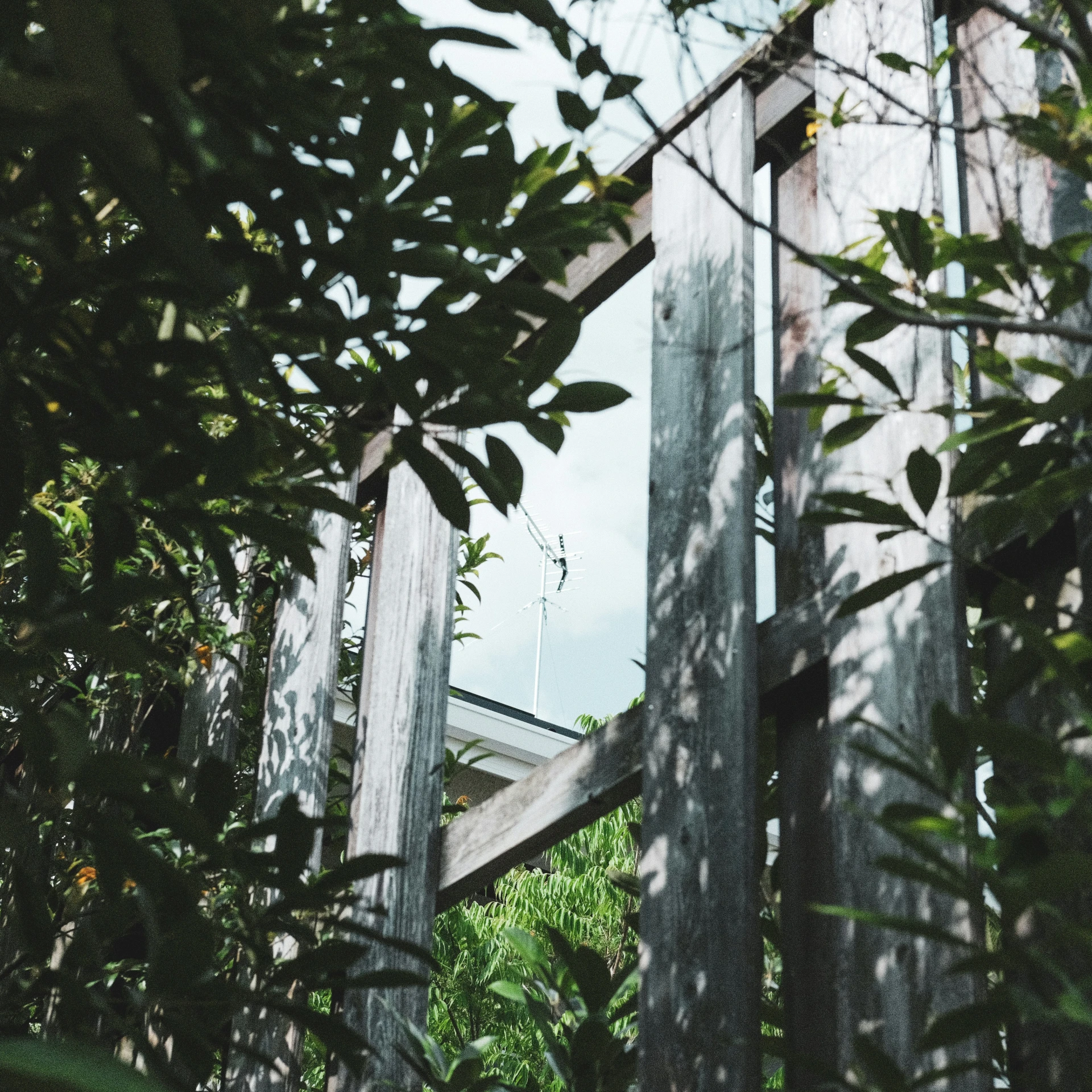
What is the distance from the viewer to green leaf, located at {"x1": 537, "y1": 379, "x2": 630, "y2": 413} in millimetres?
1543

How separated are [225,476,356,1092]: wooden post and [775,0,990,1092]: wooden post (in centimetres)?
113

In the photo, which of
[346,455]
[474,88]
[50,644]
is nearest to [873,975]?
[346,455]

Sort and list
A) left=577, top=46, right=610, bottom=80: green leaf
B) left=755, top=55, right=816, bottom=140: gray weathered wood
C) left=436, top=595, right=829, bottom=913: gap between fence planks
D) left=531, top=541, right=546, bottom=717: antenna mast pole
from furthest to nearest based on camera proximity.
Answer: left=531, top=541, right=546, bottom=717: antenna mast pole, left=755, top=55, right=816, bottom=140: gray weathered wood, left=436, top=595, right=829, bottom=913: gap between fence planks, left=577, top=46, right=610, bottom=80: green leaf

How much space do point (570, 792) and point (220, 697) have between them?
1.45 meters

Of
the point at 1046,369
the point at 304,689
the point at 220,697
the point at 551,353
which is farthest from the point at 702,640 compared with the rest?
the point at 220,697

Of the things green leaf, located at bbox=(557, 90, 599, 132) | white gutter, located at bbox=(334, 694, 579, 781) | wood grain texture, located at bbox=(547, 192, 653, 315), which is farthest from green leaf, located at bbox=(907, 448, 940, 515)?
white gutter, located at bbox=(334, 694, 579, 781)

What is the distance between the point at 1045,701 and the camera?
4.68 ft

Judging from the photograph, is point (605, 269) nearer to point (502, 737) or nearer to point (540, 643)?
point (502, 737)

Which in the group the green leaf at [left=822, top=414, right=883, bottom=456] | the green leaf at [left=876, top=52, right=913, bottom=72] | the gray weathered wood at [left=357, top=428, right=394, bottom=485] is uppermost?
the gray weathered wood at [left=357, top=428, right=394, bottom=485]

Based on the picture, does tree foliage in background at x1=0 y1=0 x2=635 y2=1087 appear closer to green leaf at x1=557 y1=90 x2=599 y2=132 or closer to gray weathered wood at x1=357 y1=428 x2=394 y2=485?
green leaf at x1=557 y1=90 x2=599 y2=132

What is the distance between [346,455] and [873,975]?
833 mm

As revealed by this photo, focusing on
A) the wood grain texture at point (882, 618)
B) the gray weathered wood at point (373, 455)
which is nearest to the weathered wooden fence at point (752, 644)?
the wood grain texture at point (882, 618)

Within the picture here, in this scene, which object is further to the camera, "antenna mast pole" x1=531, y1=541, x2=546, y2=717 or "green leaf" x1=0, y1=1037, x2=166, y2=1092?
"antenna mast pole" x1=531, y1=541, x2=546, y2=717

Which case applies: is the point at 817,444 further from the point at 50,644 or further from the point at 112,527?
the point at 50,644
